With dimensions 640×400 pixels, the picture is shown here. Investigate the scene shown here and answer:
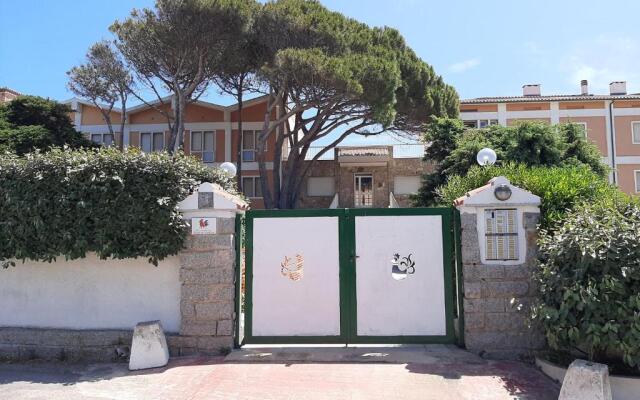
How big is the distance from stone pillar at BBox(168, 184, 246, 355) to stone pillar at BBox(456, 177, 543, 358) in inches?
118

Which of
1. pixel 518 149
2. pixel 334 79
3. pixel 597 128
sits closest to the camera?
pixel 518 149

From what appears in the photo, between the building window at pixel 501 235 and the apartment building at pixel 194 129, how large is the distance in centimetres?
2520

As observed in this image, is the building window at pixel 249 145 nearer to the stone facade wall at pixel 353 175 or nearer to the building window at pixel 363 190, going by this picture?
the stone facade wall at pixel 353 175

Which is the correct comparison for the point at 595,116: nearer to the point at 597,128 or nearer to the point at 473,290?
the point at 597,128

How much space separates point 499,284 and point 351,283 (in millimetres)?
1830

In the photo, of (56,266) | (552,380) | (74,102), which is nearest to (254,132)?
(74,102)

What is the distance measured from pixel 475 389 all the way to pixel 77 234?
5003 millimetres

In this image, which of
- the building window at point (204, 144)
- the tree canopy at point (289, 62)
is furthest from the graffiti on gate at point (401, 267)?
the building window at point (204, 144)

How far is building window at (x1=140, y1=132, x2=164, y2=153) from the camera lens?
30.8 metres

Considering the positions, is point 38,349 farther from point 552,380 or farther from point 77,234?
point 552,380

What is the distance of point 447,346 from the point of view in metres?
6.27

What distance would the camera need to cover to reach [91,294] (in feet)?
21.5

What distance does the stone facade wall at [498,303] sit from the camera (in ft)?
19.6

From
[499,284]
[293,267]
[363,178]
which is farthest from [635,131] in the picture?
[293,267]
